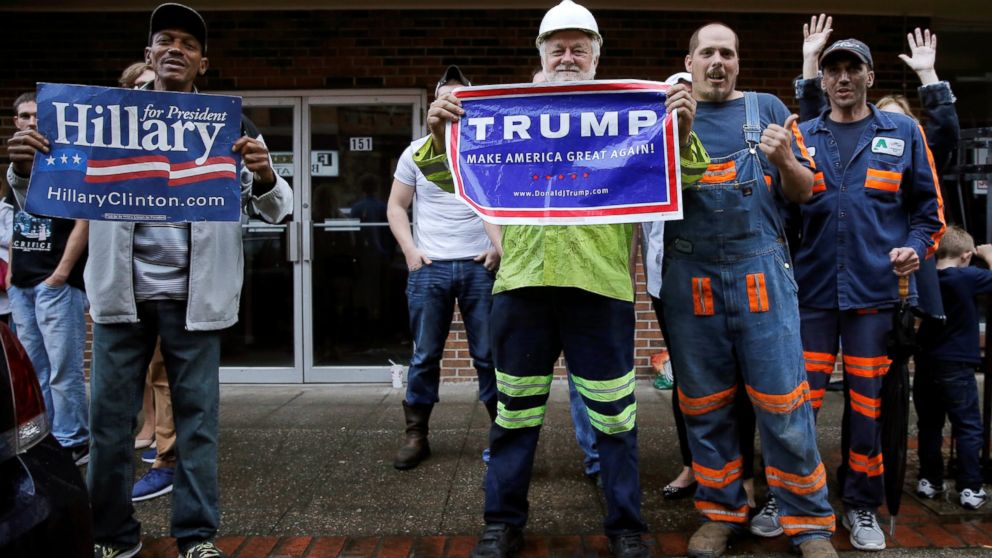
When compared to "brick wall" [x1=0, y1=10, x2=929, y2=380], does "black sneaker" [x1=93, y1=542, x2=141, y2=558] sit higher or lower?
lower

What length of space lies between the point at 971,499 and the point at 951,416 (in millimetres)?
385

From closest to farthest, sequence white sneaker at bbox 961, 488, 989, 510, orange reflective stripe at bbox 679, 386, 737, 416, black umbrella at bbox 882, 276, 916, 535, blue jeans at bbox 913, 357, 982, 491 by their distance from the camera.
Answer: orange reflective stripe at bbox 679, 386, 737, 416
black umbrella at bbox 882, 276, 916, 535
white sneaker at bbox 961, 488, 989, 510
blue jeans at bbox 913, 357, 982, 491

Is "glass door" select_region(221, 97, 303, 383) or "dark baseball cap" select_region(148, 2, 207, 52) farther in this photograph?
"glass door" select_region(221, 97, 303, 383)

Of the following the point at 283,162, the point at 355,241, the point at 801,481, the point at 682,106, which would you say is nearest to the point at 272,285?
the point at 355,241

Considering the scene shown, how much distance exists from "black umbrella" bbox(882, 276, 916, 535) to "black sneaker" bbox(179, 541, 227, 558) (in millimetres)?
2699

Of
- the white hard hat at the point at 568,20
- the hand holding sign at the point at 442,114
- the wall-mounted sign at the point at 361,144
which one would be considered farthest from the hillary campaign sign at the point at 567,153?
the wall-mounted sign at the point at 361,144

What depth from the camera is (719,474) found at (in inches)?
126

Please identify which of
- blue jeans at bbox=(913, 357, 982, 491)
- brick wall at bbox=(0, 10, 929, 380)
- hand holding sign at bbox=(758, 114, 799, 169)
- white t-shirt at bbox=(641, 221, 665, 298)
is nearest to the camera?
hand holding sign at bbox=(758, 114, 799, 169)

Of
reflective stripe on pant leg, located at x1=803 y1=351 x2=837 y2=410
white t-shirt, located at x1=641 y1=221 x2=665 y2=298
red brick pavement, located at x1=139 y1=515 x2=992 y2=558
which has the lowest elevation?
red brick pavement, located at x1=139 y1=515 x2=992 y2=558

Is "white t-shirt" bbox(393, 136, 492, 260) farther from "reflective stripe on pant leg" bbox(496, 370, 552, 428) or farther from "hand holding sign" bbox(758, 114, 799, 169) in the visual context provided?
"hand holding sign" bbox(758, 114, 799, 169)

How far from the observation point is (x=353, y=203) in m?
6.74

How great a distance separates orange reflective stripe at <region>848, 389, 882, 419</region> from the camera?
10.9ft

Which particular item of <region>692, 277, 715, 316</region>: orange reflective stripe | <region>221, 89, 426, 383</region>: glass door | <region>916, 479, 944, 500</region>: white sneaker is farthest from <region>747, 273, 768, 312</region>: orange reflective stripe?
<region>221, 89, 426, 383</region>: glass door

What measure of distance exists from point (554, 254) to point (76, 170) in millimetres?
1743
